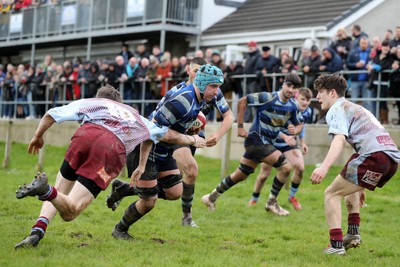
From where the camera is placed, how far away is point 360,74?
17.5 meters

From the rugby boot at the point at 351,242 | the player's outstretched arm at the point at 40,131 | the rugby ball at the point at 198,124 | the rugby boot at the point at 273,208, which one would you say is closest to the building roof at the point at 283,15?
the rugby boot at the point at 273,208

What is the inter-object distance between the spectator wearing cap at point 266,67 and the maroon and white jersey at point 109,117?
1138cm

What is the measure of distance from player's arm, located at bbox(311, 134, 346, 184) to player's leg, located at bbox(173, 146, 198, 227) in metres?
3.06

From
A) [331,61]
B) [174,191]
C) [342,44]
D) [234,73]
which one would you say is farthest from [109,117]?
[234,73]

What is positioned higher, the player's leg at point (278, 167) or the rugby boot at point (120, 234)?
the player's leg at point (278, 167)

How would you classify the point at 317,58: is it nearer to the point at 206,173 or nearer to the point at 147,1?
the point at 206,173

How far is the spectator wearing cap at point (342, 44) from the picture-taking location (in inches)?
Result: 710

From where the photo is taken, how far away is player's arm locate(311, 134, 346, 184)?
7.99 m

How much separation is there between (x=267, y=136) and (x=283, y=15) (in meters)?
13.9

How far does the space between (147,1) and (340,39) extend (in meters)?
11.7

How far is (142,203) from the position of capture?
30.3 ft

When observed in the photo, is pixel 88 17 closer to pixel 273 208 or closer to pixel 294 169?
pixel 294 169

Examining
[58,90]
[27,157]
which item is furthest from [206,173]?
[58,90]

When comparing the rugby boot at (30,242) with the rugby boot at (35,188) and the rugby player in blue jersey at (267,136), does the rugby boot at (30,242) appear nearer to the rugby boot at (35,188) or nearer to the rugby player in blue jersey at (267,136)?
the rugby boot at (35,188)
